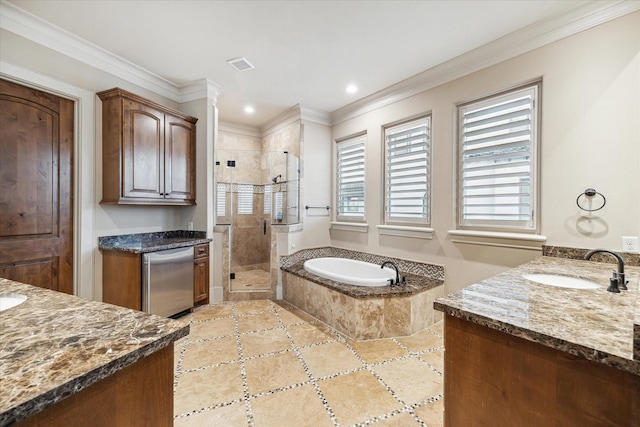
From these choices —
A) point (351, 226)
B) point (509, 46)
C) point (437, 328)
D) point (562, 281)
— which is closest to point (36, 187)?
point (351, 226)

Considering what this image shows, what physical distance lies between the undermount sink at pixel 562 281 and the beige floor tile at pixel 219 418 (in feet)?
6.34

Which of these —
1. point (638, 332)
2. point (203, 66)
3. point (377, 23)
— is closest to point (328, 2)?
point (377, 23)

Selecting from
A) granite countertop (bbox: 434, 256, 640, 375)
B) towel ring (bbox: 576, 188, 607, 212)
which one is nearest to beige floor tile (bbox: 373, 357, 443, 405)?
granite countertop (bbox: 434, 256, 640, 375)

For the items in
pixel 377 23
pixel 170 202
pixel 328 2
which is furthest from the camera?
pixel 170 202

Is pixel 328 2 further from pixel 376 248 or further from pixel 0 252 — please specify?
pixel 0 252

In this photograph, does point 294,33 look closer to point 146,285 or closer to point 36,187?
point 36,187


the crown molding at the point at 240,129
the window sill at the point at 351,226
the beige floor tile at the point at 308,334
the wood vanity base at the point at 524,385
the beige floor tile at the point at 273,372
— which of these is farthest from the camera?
the crown molding at the point at 240,129

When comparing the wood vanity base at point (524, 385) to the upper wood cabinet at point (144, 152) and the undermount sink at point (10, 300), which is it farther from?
the upper wood cabinet at point (144, 152)

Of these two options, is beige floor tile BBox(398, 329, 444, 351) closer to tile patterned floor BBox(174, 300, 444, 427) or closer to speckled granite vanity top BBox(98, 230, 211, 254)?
tile patterned floor BBox(174, 300, 444, 427)

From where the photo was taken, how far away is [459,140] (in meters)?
2.91

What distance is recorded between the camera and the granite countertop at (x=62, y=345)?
21.3 inches

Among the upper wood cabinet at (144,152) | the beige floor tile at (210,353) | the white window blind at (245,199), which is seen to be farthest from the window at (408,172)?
the upper wood cabinet at (144,152)

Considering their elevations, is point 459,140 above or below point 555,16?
below

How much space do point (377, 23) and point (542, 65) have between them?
1.46 meters
